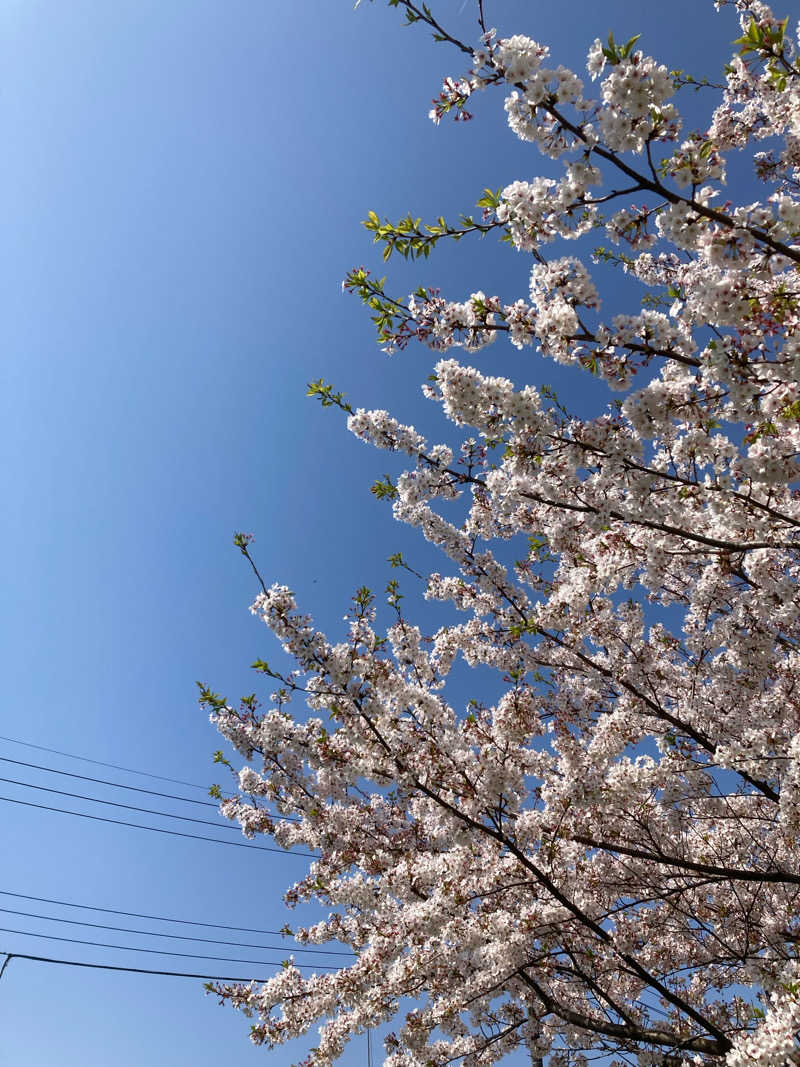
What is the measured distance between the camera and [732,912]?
323 inches

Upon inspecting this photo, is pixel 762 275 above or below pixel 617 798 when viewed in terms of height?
above

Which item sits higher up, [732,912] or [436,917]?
[436,917]

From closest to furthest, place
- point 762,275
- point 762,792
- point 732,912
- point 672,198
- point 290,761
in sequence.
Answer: point 672,198 → point 762,275 → point 762,792 → point 290,761 → point 732,912

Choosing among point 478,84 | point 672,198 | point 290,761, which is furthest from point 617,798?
point 478,84

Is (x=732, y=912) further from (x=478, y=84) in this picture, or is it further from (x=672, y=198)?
(x=478, y=84)

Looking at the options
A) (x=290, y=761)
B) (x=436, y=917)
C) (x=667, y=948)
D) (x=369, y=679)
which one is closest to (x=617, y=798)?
(x=436, y=917)

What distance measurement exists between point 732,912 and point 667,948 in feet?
5.15

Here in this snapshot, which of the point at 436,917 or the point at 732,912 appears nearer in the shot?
the point at 436,917

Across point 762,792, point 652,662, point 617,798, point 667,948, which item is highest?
point 652,662

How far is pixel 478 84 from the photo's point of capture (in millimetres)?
3783

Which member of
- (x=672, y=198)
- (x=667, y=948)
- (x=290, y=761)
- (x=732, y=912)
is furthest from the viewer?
(x=667, y=948)

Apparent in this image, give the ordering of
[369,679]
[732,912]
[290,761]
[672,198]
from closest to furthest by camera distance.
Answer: [672,198] < [369,679] < [290,761] < [732,912]

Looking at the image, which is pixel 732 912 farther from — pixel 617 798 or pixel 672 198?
pixel 672 198

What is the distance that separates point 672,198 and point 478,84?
4.84 feet
